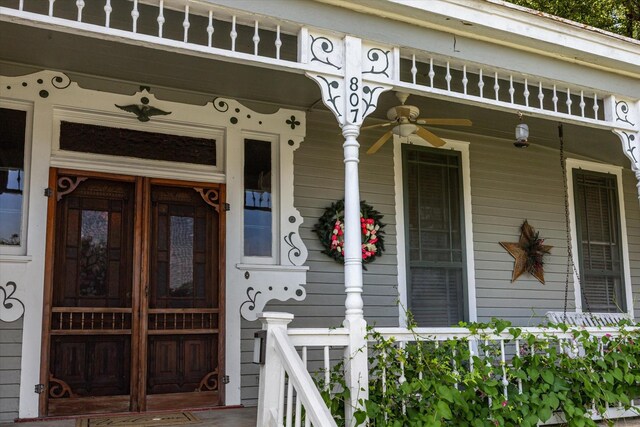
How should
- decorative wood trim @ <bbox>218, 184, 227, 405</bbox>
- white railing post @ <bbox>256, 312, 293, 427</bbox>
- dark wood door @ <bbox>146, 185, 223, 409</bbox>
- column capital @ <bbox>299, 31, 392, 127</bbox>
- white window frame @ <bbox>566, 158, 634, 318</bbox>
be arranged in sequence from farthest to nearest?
white window frame @ <bbox>566, 158, 634, 318</bbox>, decorative wood trim @ <bbox>218, 184, 227, 405</bbox>, dark wood door @ <bbox>146, 185, 223, 409</bbox>, column capital @ <bbox>299, 31, 392, 127</bbox>, white railing post @ <bbox>256, 312, 293, 427</bbox>

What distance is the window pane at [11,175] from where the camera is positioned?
14.4 feet

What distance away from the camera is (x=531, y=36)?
174 inches

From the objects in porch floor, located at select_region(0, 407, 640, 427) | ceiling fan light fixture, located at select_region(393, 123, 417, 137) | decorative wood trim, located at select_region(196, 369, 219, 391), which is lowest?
porch floor, located at select_region(0, 407, 640, 427)

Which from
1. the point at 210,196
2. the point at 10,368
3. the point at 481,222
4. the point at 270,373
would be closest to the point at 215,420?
A: the point at 270,373

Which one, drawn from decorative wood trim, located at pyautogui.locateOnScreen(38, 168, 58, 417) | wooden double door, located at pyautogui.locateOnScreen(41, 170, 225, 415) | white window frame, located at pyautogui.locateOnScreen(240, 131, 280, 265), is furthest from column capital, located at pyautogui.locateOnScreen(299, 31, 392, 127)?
decorative wood trim, located at pyautogui.locateOnScreen(38, 168, 58, 417)

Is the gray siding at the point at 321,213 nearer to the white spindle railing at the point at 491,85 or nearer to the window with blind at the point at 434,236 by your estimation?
the window with blind at the point at 434,236

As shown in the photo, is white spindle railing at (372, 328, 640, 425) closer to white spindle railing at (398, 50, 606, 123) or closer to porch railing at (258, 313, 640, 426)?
porch railing at (258, 313, 640, 426)

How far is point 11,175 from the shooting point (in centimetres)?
443

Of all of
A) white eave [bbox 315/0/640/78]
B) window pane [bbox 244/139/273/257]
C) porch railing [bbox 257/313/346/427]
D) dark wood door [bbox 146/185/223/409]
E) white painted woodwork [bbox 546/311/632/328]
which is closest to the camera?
porch railing [bbox 257/313/346/427]

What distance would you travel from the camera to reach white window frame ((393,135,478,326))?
562 cm

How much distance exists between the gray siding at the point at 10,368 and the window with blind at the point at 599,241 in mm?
5470

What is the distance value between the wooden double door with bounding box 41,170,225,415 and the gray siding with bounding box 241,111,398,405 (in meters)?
0.49

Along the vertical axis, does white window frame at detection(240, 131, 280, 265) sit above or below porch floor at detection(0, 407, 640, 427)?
above

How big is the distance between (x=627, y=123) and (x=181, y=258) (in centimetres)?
369
